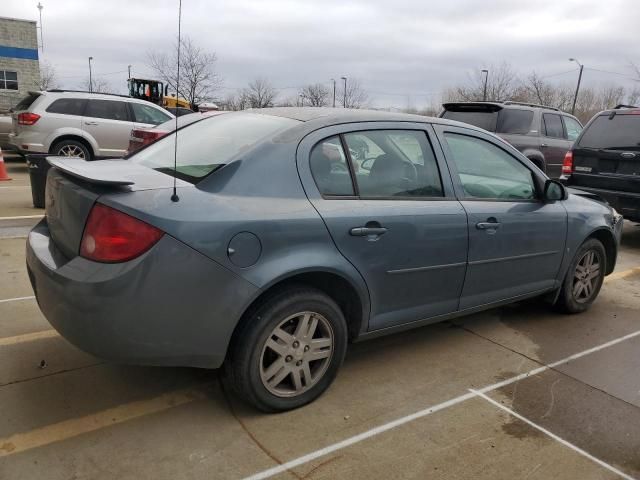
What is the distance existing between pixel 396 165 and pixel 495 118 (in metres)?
7.59

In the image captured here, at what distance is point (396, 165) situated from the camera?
11.2 ft

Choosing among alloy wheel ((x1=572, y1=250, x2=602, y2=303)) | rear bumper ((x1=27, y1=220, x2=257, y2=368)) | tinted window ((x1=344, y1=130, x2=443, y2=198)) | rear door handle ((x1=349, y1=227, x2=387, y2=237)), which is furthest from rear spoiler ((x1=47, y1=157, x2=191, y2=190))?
alloy wheel ((x1=572, y1=250, x2=602, y2=303))

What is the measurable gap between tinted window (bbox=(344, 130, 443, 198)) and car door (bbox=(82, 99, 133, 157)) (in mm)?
9248

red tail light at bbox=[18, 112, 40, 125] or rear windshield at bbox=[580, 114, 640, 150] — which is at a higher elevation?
rear windshield at bbox=[580, 114, 640, 150]

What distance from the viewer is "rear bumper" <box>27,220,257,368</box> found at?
2.44 meters

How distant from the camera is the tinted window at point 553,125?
10947 millimetres

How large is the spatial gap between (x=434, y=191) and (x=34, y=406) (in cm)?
264

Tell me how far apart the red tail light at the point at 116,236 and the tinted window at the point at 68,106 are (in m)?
9.71

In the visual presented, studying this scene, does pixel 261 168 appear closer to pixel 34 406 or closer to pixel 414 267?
pixel 414 267

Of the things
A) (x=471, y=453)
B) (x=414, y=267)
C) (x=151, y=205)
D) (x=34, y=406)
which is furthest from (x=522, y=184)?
(x=34, y=406)

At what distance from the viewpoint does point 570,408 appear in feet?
10.6

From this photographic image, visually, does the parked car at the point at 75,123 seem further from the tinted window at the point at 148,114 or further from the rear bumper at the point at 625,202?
the rear bumper at the point at 625,202

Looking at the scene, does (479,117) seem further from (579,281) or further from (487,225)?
(487,225)

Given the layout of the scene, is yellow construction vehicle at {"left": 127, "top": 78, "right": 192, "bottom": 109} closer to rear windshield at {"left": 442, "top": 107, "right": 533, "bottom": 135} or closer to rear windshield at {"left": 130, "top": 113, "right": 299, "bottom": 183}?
rear windshield at {"left": 442, "top": 107, "right": 533, "bottom": 135}
